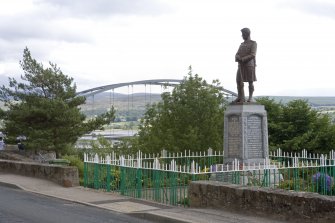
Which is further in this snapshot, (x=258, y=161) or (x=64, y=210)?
(x=258, y=161)

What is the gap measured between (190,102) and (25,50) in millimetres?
11856

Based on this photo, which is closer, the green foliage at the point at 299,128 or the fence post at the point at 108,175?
the fence post at the point at 108,175

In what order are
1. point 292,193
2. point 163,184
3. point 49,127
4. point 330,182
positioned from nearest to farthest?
1. point 292,193
2. point 163,184
3. point 330,182
4. point 49,127

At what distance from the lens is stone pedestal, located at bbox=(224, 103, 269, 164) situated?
1728 cm

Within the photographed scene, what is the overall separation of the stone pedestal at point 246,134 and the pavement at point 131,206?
4.20 m

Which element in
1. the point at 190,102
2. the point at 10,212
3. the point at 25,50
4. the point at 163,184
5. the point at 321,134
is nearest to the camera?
the point at 10,212

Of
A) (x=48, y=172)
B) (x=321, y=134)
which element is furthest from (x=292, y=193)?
(x=321, y=134)

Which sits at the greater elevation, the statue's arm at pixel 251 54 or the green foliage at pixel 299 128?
the statue's arm at pixel 251 54

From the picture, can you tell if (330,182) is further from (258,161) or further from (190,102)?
(190,102)

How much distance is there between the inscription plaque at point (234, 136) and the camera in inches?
684

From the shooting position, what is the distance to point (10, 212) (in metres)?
12.9

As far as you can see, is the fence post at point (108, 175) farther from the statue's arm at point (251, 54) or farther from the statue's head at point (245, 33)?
the statue's head at point (245, 33)

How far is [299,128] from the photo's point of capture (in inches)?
1163

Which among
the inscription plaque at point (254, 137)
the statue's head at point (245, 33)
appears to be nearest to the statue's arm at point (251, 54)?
the statue's head at point (245, 33)
